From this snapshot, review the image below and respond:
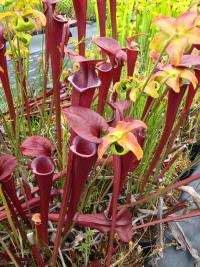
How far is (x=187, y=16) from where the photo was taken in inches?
20.8

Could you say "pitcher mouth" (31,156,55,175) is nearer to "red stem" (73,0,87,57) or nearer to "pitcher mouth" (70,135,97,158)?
"pitcher mouth" (70,135,97,158)

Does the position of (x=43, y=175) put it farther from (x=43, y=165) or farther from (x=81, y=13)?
(x=81, y=13)

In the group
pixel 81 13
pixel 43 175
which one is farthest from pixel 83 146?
pixel 81 13

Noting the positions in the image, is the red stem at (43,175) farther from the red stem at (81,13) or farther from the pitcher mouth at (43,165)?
the red stem at (81,13)

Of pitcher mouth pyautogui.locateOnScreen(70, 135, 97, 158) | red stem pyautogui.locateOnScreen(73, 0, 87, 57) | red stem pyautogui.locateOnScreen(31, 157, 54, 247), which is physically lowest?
red stem pyautogui.locateOnScreen(31, 157, 54, 247)

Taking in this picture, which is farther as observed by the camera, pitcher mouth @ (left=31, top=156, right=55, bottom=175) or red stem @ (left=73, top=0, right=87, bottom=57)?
red stem @ (left=73, top=0, right=87, bottom=57)

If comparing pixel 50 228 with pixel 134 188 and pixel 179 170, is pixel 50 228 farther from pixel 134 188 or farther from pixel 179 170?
pixel 179 170

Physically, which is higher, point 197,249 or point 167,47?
point 167,47

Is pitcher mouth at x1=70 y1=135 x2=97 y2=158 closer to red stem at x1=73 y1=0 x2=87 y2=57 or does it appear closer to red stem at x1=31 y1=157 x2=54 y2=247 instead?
red stem at x1=31 y1=157 x2=54 y2=247

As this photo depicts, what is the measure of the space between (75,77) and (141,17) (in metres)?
1.60

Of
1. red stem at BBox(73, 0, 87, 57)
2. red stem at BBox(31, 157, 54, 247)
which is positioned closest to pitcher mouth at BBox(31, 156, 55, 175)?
red stem at BBox(31, 157, 54, 247)

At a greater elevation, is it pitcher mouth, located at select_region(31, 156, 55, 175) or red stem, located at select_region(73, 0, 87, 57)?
red stem, located at select_region(73, 0, 87, 57)

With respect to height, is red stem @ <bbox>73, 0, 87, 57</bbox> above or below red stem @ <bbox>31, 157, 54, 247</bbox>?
above

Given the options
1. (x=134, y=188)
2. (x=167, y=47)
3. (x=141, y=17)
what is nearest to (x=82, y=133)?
(x=167, y=47)
